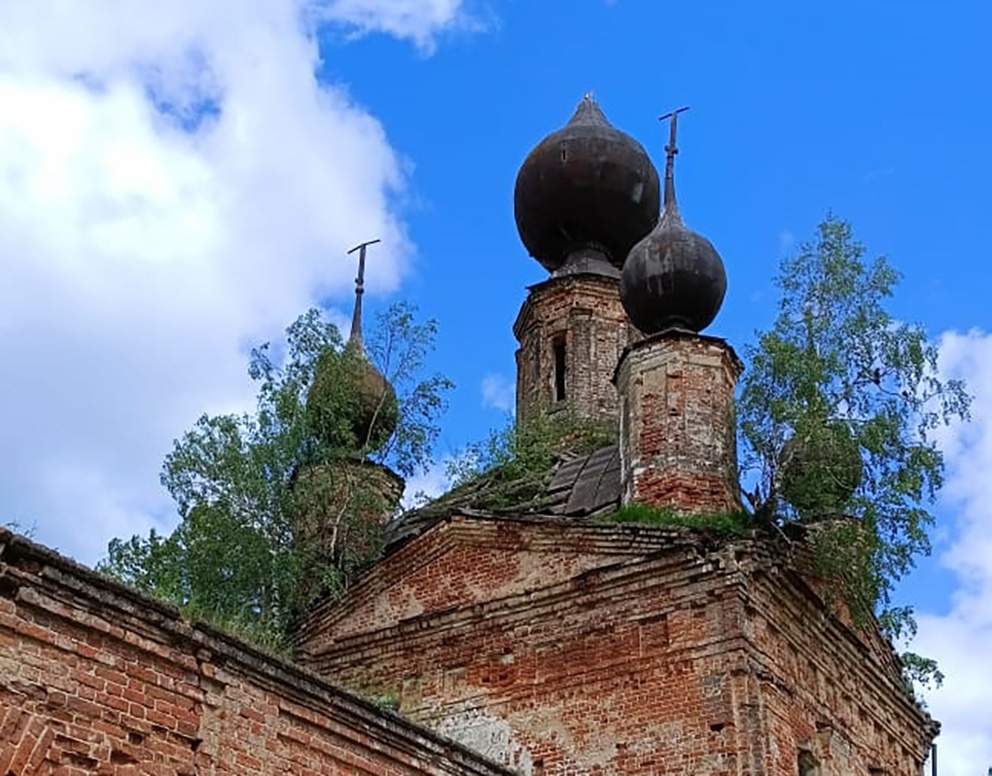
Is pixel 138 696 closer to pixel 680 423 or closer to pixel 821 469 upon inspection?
pixel 680 423

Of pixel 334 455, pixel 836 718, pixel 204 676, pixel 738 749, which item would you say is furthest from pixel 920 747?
pixel 204 676

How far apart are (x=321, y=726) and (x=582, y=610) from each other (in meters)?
4.42

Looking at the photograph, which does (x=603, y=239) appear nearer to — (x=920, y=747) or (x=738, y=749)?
(x=920, y=747)

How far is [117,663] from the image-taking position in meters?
7.47

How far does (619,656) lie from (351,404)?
4.90m

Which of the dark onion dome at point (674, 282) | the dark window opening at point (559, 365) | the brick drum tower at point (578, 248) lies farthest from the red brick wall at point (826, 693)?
the dark window opening at point (559, 365)

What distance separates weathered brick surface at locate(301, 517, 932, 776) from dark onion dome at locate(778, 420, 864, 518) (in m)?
0.70

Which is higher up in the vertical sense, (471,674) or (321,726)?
(471,674)

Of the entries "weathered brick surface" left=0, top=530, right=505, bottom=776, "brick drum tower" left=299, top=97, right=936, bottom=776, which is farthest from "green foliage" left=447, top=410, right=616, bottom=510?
"weathered brick surface" left=0, top=530, right=505, bottom=776

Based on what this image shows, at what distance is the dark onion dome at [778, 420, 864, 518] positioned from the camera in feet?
41.1

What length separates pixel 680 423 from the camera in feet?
43.3

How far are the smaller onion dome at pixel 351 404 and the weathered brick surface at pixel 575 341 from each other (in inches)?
93.4

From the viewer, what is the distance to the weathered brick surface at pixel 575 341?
694 inches

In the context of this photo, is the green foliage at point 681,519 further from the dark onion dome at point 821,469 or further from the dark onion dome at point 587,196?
the dark onion dome at point 587,196
